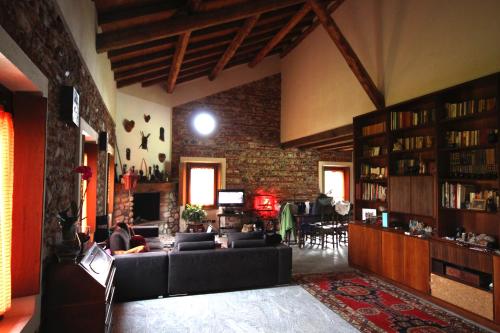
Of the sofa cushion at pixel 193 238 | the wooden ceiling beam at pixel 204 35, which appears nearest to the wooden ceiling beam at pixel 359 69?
the wooden ceiling beam at pixel 204 35

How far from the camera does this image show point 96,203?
14.6ft

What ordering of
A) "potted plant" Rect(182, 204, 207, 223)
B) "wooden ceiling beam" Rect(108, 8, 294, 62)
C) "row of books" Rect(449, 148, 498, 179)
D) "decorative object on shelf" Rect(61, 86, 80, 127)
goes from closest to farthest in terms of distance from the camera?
"decorative object on shelf" Rect(61, 86, 80, 127), "row of books" Rect(449, 148, 498, 179), "wooden ceiling beam" Rect(108, 8, 294, 62), "potted plant" Rect(182, 204, 207, 223)

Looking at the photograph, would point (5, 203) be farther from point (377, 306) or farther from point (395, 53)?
point (395, 53)

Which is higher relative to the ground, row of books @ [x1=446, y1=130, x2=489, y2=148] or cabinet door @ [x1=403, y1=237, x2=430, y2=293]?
row of books @ [x1=446, y1=130, x2=489, y2=148]

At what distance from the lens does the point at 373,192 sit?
17.3 feet

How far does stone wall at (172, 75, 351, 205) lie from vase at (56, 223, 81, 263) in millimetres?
6026

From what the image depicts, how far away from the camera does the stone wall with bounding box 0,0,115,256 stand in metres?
1.73

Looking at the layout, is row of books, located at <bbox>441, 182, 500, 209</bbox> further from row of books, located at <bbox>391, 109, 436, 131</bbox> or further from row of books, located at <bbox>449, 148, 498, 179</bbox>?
row of books, located at <bbox>391, 109, 436, 131</bbox>

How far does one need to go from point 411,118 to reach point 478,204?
1.50 meters

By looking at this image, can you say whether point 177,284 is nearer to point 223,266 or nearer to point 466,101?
point 223,266

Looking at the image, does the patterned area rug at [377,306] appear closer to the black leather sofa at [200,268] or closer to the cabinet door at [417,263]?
the cabinet door at [417,263]

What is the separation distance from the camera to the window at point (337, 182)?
9807 mm

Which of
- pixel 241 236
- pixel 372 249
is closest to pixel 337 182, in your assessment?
pixel 372 249

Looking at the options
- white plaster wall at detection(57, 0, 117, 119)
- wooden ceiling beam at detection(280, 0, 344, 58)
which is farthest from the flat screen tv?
white plaster wall at detection(57, 0, 117, 119)
